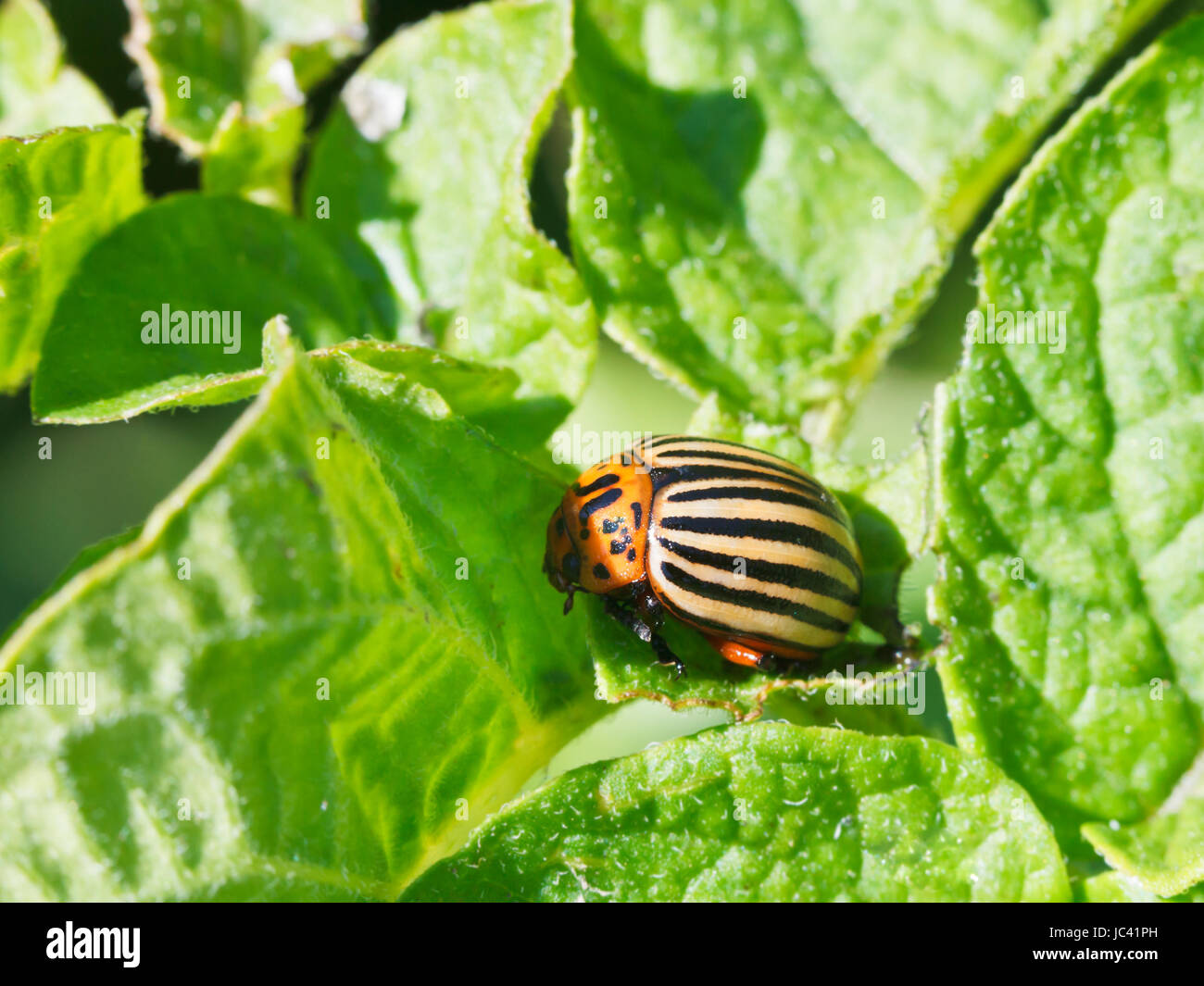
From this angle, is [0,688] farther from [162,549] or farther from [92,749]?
[162,549]

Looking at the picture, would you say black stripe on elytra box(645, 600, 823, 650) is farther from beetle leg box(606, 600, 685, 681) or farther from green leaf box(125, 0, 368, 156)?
green leaf box(125, 0, 368, 156)

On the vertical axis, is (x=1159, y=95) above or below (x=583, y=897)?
above

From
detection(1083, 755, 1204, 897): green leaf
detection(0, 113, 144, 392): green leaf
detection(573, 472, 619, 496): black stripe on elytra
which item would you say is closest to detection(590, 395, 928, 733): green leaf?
detection(573, 472, 619, 496): black stripe on elytra

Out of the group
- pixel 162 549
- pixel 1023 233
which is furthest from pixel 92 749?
pixel 1023 233

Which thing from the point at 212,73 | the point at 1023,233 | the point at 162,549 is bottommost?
the point at 162,549
